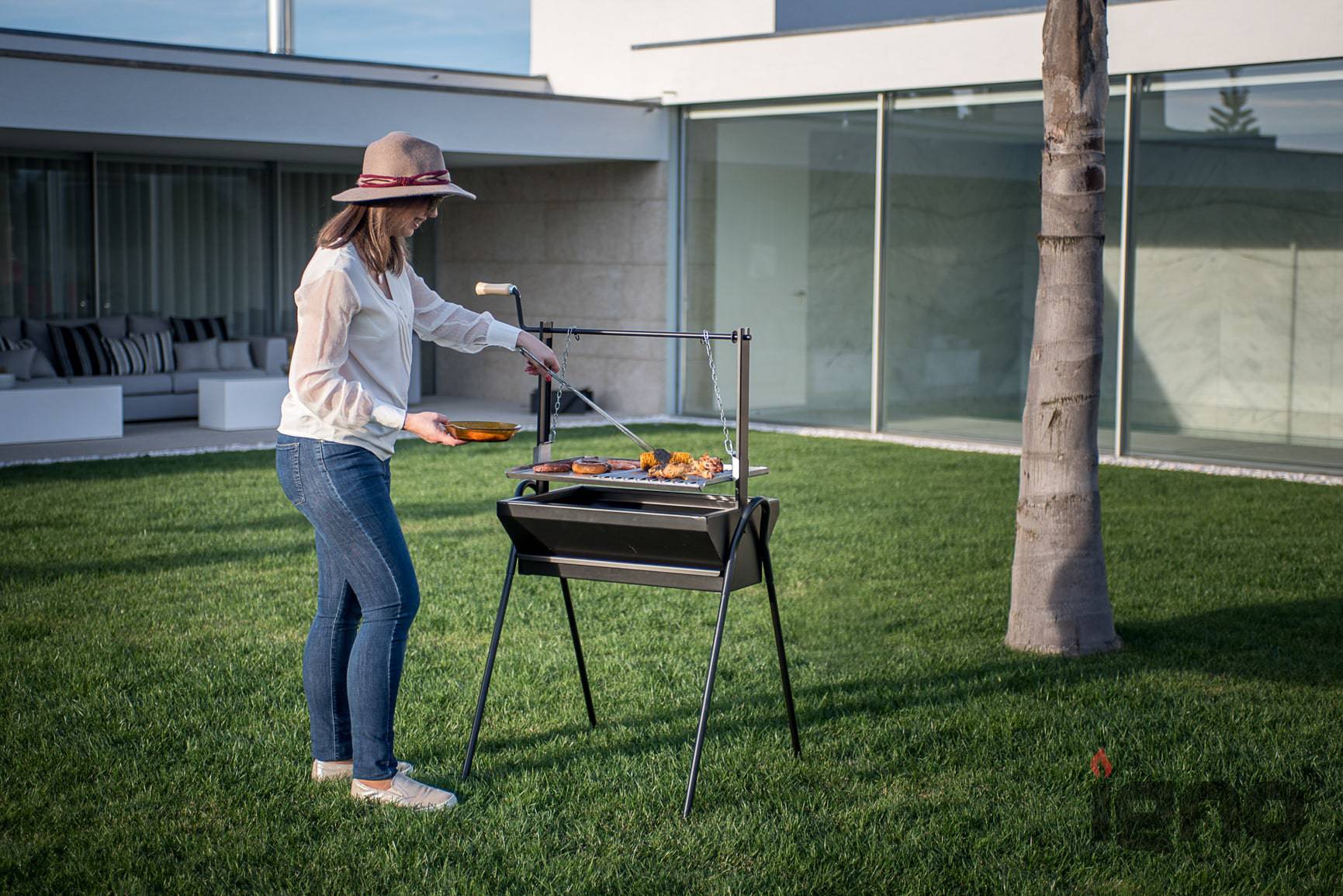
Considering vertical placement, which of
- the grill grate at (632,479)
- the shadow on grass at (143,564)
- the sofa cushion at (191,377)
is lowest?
the shadow on grass at (143,564)

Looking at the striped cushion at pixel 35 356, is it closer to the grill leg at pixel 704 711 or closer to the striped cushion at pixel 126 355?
the striped cushion at pixel 126 355

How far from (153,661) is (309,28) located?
47.0 feet

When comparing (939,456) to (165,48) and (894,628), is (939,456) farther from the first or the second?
(165,48)

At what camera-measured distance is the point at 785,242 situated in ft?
47.3

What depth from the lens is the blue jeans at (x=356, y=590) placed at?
3832 mm

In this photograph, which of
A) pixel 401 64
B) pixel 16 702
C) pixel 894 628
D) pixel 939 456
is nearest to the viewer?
pixel 16 702

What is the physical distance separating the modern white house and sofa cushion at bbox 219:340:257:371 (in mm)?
1119

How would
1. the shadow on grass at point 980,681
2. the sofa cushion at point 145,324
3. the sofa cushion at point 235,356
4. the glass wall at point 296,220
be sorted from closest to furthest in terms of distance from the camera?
the shadow on grass at point 980,681 < the sofa cushion at point 145,324 < the sofa cushion at point 235,356 < the glass wall at point 296,220

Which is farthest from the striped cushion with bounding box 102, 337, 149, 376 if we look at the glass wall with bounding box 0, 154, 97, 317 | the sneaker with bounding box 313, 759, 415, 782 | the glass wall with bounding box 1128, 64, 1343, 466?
the sneaker with bounding box 313, 759, 415, 782

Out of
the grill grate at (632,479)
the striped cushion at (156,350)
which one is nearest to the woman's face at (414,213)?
the grill grate at (632,479)

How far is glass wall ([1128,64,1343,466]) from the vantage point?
11.1m

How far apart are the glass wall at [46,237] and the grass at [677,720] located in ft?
23.7

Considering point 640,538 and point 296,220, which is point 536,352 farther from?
point 296,220

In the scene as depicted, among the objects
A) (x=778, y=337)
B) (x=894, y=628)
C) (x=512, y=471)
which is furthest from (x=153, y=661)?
(x=778, y=337)
